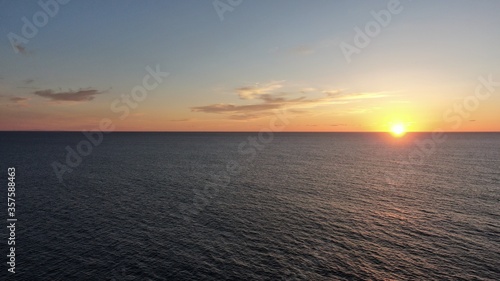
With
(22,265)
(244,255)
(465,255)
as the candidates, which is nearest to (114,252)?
(22,265)

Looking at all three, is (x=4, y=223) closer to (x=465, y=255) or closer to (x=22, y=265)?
(x=22, y=265)

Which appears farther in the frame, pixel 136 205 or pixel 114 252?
pixel 136 205

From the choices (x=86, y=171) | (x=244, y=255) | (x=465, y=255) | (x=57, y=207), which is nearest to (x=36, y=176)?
(x=86, y=171)

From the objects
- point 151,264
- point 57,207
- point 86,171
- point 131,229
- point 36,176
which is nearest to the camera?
point 151,264

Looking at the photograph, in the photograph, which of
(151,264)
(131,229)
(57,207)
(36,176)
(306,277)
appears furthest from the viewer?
(36,176)

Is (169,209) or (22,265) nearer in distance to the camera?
(22,265)

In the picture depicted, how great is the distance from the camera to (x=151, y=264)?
42.0 m

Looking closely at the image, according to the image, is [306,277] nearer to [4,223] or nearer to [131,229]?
[131,229]

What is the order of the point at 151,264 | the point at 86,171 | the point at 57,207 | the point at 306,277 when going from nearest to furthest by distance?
the point at 306,277
the point at 151,264
the point at 57,207
the point at 86,171

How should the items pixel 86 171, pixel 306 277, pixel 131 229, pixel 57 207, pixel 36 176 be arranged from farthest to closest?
pixel 86 171 < pixel 36 176 < pixel 57 207 < pixel 131 229 < pixel 306 277

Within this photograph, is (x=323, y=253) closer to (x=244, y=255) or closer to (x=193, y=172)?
(x=244, y=255)

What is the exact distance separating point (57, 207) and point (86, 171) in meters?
55.9

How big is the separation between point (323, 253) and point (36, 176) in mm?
109568

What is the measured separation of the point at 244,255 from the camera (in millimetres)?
44906
